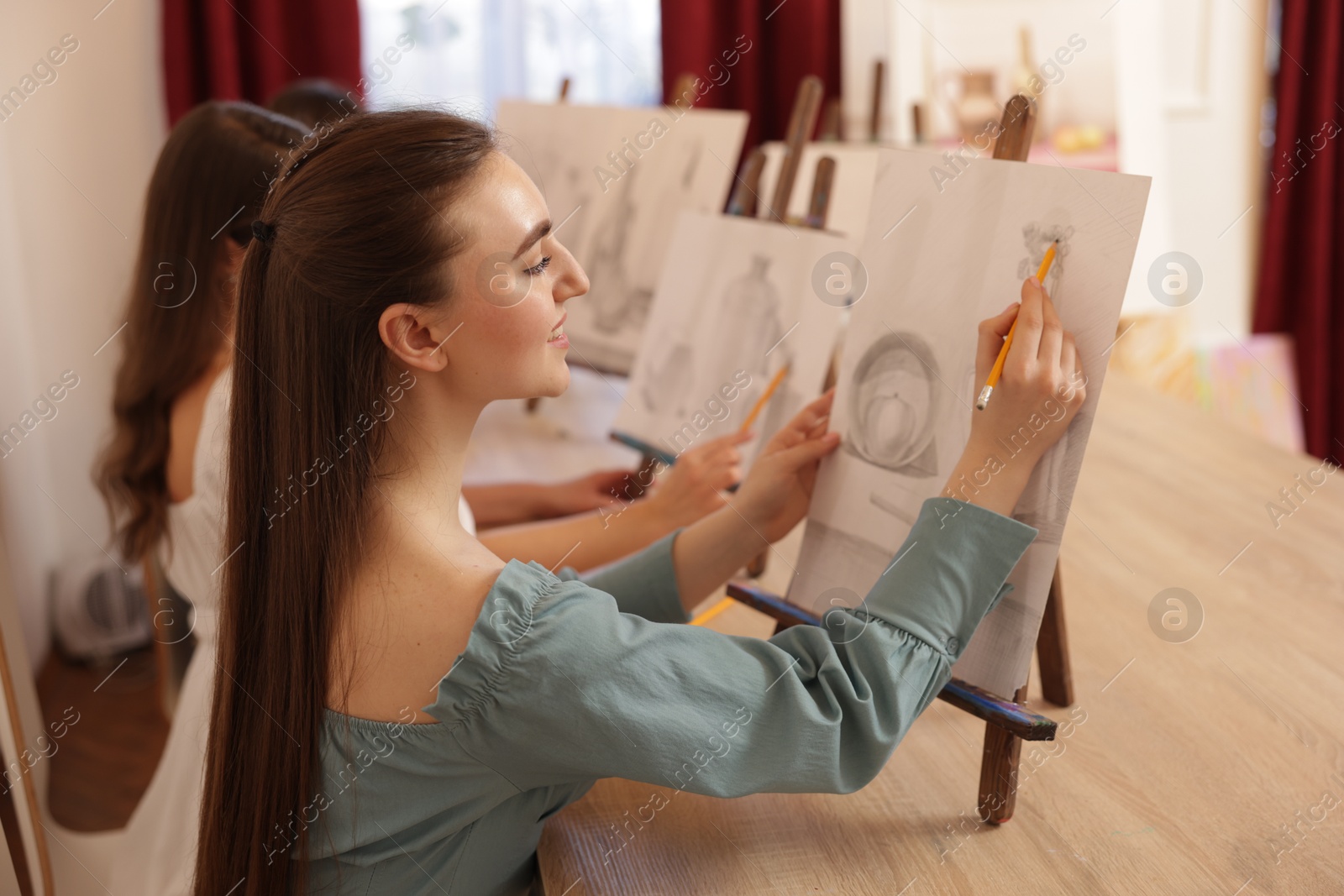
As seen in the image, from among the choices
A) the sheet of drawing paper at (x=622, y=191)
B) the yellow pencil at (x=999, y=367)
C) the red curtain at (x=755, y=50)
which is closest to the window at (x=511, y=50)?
the red curtain at (x=755, y=50)

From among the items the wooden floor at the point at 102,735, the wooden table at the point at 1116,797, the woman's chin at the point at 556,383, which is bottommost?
the wooden floor at the point at 102,735

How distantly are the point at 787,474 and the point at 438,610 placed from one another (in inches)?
19.1

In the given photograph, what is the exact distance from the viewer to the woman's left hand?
1175 mm

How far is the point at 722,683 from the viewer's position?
0.82 m

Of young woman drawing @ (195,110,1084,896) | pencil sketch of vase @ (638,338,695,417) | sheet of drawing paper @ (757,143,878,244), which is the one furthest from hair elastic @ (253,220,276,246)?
sheet of drawing paper @ (757,143,878,244)

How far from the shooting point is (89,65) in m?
2.68

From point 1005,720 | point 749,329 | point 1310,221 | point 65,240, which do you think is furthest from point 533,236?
point 1310,221

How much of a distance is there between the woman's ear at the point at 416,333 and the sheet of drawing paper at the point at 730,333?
0.69 meters

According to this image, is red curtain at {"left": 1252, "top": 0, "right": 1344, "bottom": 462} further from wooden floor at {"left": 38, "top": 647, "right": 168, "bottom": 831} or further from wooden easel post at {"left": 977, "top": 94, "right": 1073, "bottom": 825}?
wooden floor at {"left": 38, "top": 647, "right": 168, "bottom": 831}

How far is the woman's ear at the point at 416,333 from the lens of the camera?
2.80 feet

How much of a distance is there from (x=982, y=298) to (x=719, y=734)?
520mm

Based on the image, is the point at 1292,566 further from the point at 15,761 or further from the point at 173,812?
the point at 15,761

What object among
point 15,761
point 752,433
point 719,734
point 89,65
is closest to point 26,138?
point 89,65

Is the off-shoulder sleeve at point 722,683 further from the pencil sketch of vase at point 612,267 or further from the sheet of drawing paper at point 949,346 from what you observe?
the pencil sketch of vase at point 612,267
